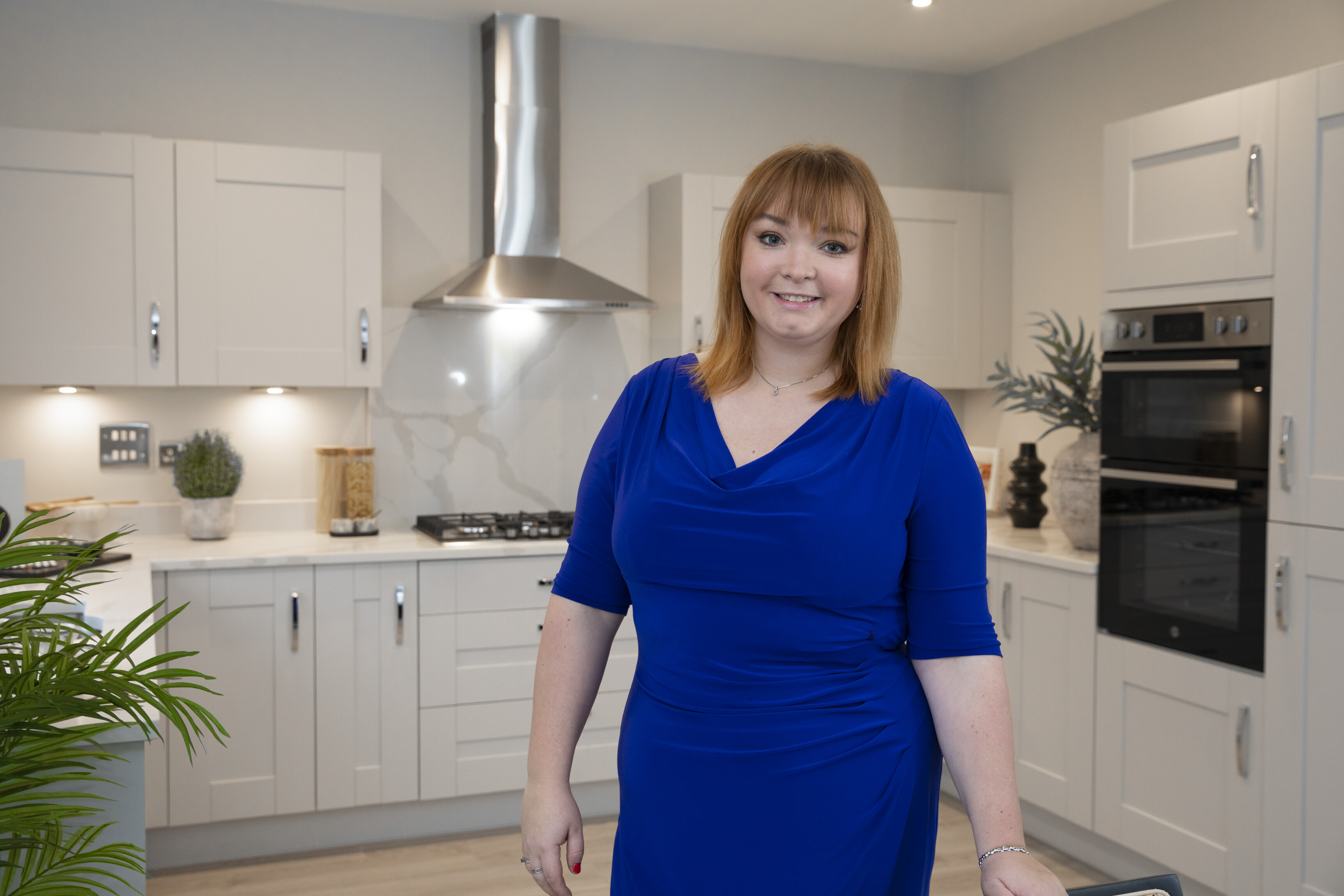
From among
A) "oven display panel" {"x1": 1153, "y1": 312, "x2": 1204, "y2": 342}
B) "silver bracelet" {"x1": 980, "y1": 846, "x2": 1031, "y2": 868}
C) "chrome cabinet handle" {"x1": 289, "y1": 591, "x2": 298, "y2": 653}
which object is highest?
"oven display panel" {"x1": 1153, "y1": 312, "x2": 1204, "y2": 342}

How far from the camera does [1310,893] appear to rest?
2.45 metres

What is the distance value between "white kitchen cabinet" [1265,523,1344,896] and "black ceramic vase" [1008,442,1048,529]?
3.96 ft

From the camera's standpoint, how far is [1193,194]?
2.73 m

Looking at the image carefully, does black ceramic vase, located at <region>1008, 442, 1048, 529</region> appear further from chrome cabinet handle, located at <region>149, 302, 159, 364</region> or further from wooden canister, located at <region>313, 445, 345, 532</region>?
chrome cabinet handle, located at <region>149, 302, 159, 364</region>

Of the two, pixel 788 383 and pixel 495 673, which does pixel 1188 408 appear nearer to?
pixel 788 383

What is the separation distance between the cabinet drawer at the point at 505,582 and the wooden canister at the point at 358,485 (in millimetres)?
452

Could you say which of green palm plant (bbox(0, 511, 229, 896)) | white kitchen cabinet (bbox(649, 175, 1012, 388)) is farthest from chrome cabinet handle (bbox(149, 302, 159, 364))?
green palm plant (bbox(0, 511, 229, 896))

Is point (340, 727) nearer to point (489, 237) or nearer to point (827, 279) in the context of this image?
point (489, 237)

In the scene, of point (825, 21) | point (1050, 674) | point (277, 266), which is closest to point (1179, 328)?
point (1050, 674)

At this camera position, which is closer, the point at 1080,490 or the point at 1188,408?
the point at 1188,408

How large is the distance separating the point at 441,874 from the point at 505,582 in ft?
2.72

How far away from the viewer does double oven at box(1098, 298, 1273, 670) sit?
8.40 ft

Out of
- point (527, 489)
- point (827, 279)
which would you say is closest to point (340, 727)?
point (527, 489)

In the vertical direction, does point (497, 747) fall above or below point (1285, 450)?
below
